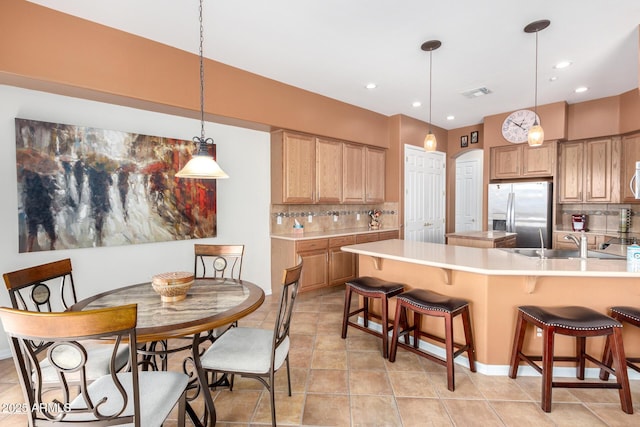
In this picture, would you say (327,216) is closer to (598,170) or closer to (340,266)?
(340,266)

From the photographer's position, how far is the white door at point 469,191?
7.24 m

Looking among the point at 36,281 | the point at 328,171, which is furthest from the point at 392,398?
the point at 328,171

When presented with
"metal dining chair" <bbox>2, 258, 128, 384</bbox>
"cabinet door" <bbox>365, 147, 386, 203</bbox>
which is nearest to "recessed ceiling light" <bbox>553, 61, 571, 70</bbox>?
"cabinet door" <bbox>365, 147, 386, 203</bbox>

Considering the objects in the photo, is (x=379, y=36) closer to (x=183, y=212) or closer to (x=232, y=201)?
(x=232, y=201)

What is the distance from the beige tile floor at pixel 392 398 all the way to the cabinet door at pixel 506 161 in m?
3.73

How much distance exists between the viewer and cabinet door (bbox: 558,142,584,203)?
4859mm

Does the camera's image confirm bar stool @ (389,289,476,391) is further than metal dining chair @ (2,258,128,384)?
Yes

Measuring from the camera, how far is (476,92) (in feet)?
14.1

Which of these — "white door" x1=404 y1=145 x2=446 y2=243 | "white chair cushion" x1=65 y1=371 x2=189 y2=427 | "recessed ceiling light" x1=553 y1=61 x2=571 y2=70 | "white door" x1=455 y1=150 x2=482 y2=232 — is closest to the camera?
"white chair cushion" x1=65 y1=371 x2=189 y2=427

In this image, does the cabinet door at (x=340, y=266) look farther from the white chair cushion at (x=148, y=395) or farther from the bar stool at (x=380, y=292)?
the white chair cushion at (x=148, y=395)

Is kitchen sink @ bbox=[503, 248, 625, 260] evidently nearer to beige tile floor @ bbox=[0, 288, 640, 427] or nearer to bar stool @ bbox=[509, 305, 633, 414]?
bar stool @ bbox=[509, 305, 633, 414]

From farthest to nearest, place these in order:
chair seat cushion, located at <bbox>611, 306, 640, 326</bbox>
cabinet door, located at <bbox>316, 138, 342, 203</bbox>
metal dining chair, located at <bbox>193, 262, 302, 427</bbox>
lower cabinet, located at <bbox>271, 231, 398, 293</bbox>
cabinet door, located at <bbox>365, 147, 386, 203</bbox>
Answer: cabinet door, located at <bbox>365, 147, 386, 203</bbox> → cabinet door, located at <bbox>316, 138, 342, 203</bbox> → lower cabinet, located at <bbox>271, 231, 398, 293</bbox> → chair seat cushion, located at <bbox>611, 306, 640, 326</bbox> → metal dining chair, located at <bbox>193, 262, 302, 427</bbox>

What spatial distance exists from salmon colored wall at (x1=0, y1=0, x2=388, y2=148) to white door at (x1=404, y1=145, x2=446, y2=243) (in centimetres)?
248

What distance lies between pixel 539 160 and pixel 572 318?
393cm
